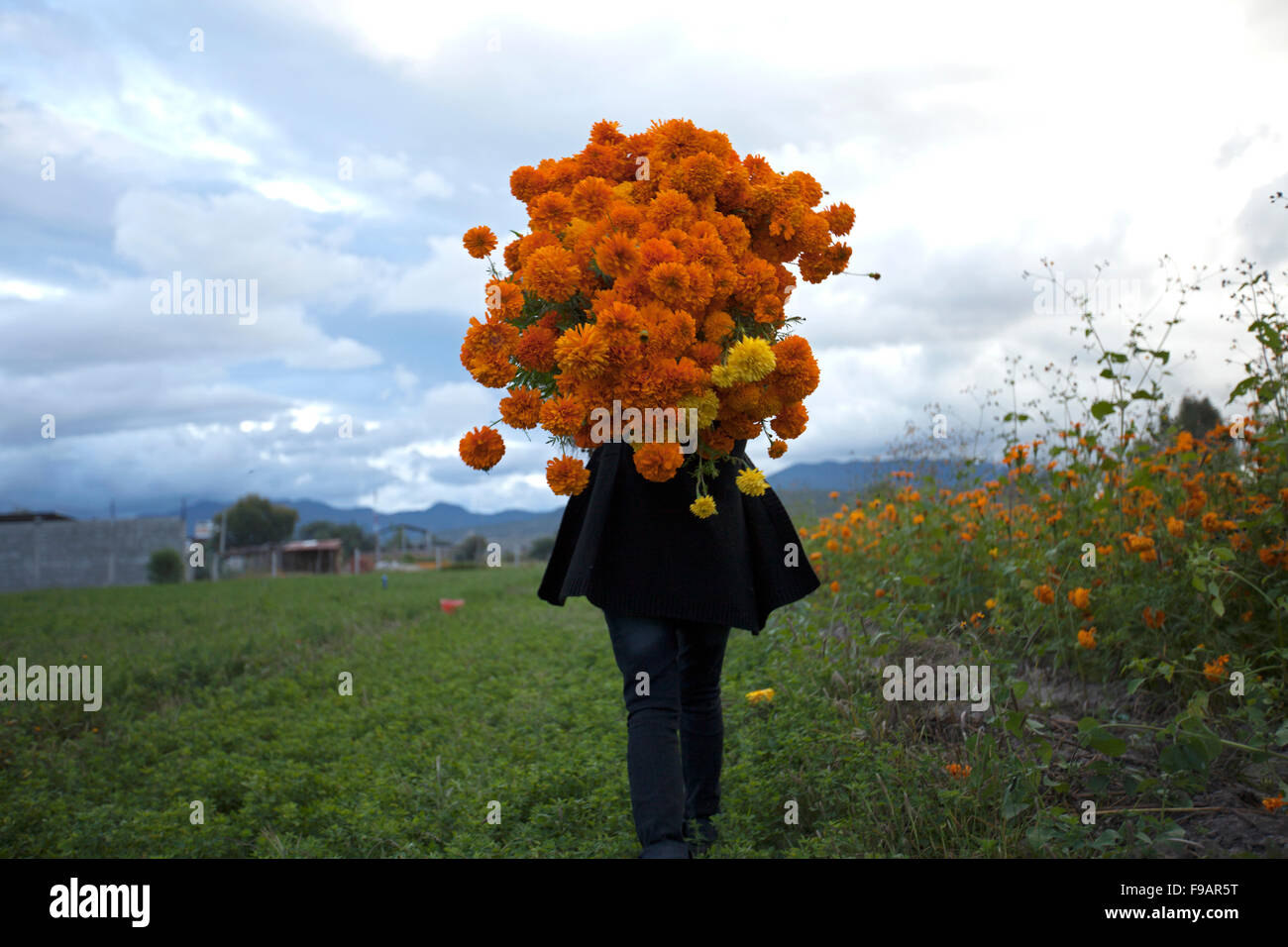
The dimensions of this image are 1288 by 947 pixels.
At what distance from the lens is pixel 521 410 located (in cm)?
245

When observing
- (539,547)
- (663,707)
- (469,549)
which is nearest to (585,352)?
(663,707)

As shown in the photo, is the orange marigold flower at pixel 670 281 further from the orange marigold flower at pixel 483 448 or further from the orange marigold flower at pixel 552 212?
the orange marigold flower at pixel 483 448

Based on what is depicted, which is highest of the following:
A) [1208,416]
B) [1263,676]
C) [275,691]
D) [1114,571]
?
[1208,416]

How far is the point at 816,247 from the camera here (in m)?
2.64

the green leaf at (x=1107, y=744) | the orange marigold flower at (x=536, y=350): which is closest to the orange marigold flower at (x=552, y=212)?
the orange marigold flower at (x=536, y=350)

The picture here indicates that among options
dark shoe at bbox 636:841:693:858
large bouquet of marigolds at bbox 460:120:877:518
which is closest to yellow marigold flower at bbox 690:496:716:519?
large bouquet of marigolds at bbox 460:120:877:518

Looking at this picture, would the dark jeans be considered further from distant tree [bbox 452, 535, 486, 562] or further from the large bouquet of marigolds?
distant tree [bbox 452, 535, 486, 562]

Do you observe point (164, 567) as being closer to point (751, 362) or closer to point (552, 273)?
point (552, 273)
